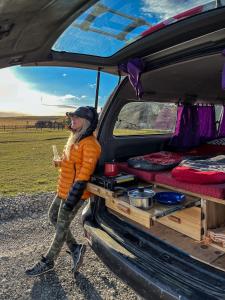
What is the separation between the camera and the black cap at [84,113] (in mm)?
2975

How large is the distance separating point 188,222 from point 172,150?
92.6 inches

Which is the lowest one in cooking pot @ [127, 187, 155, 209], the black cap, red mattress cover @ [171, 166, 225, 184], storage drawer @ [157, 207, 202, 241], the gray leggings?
the gray leggings

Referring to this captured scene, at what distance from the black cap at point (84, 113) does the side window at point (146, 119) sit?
2.40ft

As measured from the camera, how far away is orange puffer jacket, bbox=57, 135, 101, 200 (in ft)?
9.49

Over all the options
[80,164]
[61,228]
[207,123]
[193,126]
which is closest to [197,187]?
[80,164]

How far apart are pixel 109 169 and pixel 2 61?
1.45m

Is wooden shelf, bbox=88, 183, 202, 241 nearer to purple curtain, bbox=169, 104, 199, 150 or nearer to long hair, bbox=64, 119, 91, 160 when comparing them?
long hair, bbox=64, 119, 91, 160

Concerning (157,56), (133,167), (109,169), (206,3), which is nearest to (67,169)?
(109,169)

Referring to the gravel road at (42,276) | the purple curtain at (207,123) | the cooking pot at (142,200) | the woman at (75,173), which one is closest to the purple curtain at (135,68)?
the woman at (75,173)

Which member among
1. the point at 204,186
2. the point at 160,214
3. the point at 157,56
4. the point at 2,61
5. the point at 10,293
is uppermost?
the point at 157,56

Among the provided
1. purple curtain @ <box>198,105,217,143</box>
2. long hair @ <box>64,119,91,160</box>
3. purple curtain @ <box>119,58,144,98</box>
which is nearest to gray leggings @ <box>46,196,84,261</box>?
long hair @ <box>64,119,91,160</box>

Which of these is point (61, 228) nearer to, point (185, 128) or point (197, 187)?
point (197, 187)

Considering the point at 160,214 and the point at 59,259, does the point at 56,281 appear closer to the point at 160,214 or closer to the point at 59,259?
the point at 59,259

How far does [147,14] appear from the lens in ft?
6.95
